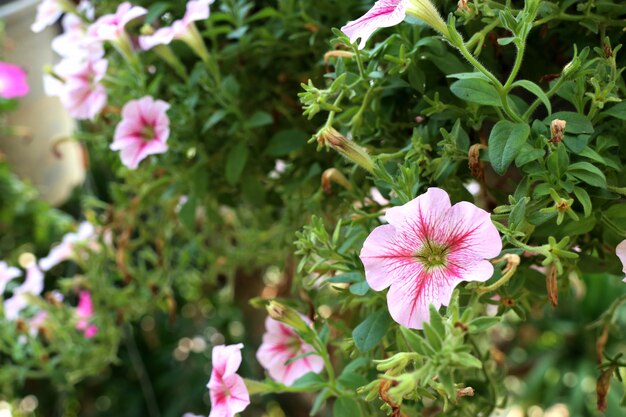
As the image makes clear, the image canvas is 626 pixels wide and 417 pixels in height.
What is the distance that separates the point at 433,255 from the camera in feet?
1.32

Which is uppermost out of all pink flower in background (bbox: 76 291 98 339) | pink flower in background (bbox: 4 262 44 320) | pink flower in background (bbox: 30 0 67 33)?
pink flower in background (bbox: 30 0 67 33)

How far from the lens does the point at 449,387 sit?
346 millimetres

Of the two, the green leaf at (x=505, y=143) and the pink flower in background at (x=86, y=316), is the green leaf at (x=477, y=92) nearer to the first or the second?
the green leaf at (x=505, y=143)

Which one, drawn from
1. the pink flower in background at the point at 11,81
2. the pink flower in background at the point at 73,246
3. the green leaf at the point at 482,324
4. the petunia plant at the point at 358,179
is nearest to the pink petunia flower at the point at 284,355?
the petunia plant at the point at 358,179

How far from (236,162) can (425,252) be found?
27 centimetres

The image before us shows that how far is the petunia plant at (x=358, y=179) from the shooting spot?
1.32 feet

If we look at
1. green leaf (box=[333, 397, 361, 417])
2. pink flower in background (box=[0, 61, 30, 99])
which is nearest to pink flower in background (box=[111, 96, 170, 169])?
green leaf (box=[333, 397, 361, 417])

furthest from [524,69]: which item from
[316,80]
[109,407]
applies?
[109,407]

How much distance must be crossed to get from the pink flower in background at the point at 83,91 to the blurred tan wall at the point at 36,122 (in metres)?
0.44

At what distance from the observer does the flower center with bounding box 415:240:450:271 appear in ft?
1.30

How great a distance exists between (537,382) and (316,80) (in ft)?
4.04

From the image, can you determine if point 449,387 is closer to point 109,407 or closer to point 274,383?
point 274,383

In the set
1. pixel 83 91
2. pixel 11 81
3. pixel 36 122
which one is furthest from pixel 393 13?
pixel 36 122

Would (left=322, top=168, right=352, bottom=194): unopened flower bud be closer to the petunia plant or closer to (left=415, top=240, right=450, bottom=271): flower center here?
the petunia plant
